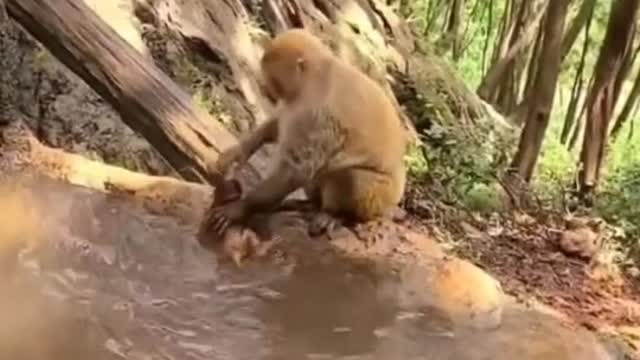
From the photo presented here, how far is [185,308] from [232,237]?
61cm

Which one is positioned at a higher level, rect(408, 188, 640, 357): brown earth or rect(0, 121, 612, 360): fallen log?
rect(0, 121, 612, 360): fallen log

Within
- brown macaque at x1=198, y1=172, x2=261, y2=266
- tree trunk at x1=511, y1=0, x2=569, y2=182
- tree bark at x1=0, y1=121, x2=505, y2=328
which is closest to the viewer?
tree bark at x1=0, y1=121, x2=505, y2=328

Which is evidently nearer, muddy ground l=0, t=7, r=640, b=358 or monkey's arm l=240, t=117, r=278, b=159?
monkey's arm l=240, t=117, r=278, b=159

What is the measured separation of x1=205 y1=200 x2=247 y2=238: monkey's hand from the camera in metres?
4.34

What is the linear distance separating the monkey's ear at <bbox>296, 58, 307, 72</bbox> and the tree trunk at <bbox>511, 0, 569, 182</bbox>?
9.82ft

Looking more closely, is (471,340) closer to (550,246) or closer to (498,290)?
(498,290)

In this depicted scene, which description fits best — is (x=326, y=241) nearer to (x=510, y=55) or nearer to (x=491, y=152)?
(x=491, y=152)

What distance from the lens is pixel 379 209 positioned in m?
4.89

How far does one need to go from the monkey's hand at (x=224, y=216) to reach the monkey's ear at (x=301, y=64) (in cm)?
65

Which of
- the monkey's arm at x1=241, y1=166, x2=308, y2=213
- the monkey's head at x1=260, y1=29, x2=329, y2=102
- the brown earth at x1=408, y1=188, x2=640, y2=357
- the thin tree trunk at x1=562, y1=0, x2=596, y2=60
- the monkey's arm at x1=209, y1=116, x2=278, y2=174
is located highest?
the thin tree trunk at x1=562, y1=0, x2=596, y2=60

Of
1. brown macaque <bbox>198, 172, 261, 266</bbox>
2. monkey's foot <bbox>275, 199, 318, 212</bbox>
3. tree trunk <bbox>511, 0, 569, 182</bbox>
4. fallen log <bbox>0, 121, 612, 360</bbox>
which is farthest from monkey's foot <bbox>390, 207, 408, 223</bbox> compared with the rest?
tree trunk <bbox>511, 0, 569, 182</bbox>

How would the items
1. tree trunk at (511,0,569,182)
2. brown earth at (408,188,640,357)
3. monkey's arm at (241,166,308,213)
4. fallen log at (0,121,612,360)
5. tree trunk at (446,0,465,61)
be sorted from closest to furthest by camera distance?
fallen log at (0,121,612,360)
monkey's arm at (241,166,308,213)
brown earth at (408,188,640,357)
tree trunk at (511,0,569,182)
tree trunk at (446,0,465,61)

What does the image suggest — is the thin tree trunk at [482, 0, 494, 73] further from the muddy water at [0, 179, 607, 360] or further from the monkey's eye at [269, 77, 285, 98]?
the muddy water at [0, 179, 607, 360]

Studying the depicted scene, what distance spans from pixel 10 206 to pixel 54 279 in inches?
24.5
